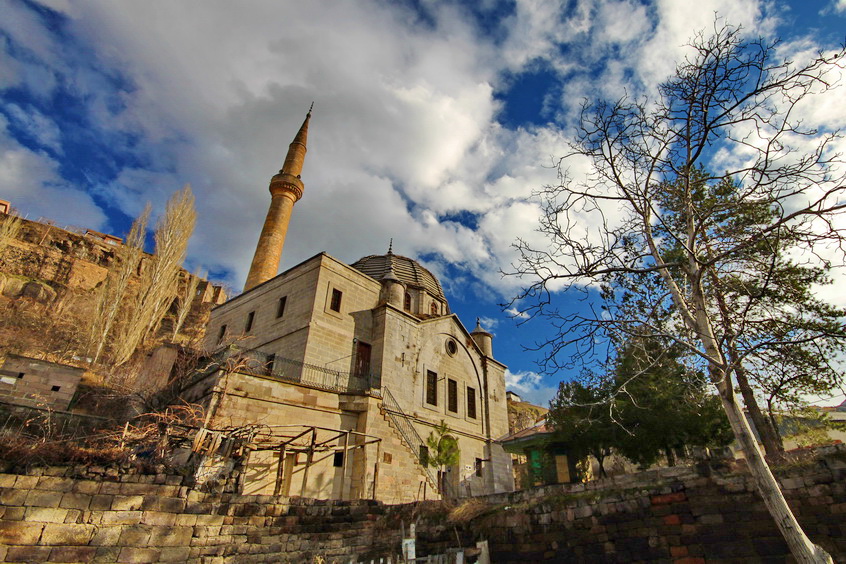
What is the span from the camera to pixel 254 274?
990 inches

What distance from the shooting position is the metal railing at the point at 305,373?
16.5 m

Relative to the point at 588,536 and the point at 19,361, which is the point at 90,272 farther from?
the point at 588,536

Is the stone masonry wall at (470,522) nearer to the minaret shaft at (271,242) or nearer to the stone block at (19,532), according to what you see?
the stone block at (19,532)

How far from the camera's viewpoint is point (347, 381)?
1872 cm

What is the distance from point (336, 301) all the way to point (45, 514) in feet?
44.8

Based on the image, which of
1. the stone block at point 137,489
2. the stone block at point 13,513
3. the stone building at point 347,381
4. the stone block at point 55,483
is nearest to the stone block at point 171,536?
the stone block at point 137,489

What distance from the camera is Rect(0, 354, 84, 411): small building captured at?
15.2m

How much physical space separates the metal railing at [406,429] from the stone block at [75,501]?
436 inches

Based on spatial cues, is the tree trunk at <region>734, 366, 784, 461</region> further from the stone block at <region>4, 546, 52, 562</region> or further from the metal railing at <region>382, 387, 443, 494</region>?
the stone block at <region>4, 546, 52, 562</region>

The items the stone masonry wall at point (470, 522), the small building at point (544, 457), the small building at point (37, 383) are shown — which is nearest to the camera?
the stone masonry wall at point (470, 522)

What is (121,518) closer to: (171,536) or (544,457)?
(171,536)

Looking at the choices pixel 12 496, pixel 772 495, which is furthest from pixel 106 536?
pixel 772 495

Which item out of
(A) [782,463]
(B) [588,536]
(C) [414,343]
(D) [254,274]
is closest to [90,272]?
(D) [254,274]

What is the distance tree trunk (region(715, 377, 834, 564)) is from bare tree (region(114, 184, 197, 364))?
3309 cm
